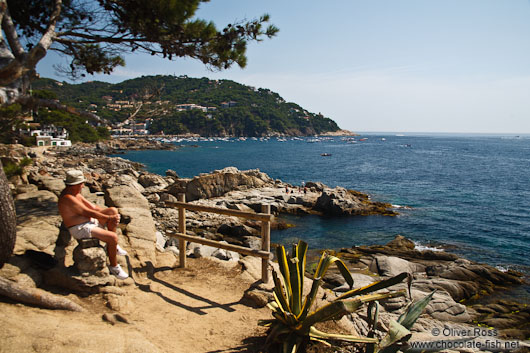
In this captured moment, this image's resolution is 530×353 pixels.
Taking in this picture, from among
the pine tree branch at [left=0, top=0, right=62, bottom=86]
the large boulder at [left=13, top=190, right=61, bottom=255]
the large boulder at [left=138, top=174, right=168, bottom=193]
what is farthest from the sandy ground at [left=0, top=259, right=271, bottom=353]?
the large boulder at [left=138, top=174, right=168, bottom=193]

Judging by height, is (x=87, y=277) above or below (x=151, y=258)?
above

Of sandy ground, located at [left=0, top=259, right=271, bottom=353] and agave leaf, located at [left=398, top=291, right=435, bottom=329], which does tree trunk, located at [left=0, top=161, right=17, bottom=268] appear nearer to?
sandy ground, located at [left=0, top=259, right=271, bottom=353]

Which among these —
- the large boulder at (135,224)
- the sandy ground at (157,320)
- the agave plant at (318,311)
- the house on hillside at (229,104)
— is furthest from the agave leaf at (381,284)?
the house on hillside at (229,104)

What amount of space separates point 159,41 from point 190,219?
443 inches

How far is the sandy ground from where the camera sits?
11.6 ft

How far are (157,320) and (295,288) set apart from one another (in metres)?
2.15

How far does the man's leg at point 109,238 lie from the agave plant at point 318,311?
101 inches

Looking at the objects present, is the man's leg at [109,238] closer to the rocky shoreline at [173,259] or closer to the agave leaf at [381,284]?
the rocky shoreline at [173,259]

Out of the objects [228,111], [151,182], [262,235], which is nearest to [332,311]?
[262,235]

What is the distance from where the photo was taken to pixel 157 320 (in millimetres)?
4898

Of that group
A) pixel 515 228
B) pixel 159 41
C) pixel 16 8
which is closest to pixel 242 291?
pixel 159 41

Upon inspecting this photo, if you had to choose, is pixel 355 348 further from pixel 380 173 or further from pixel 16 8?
pixel 380 173

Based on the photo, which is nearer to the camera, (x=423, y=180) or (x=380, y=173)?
(x=423, y=180)

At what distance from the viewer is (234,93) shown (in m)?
174
